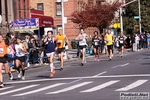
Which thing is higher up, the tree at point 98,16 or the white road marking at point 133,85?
the tree at point 98,16

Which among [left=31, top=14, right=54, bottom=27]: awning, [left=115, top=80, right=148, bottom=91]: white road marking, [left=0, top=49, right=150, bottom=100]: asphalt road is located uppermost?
[left=31, top=14, right=54, bottom=27]: awning

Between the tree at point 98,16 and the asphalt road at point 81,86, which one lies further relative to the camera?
the tree at point 98,16

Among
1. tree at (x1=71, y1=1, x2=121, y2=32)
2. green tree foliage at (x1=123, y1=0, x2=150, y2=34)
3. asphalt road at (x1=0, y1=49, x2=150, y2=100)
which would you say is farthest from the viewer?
green tree foliage at (x1=123, y1=0, x2=150, y2=34)

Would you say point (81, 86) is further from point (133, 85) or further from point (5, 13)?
point (5, 13)

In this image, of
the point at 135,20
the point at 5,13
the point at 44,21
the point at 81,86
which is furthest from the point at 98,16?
the point at 81,86

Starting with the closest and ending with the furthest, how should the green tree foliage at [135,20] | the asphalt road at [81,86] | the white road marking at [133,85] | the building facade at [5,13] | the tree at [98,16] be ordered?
1. the asphalt road at [81,86]
2. the white road marking at [133,85]
3. the building facade at [5,13]
4. the tree at [98,16]
5. the green tree foliage at [135,20]

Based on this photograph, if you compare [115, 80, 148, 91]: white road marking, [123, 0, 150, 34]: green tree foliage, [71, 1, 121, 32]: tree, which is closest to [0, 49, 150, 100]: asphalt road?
[115, 80, 148, 91]: white road marking

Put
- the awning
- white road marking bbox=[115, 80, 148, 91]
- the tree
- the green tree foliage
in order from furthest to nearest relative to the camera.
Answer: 1. the green tree foliage
2. the tree
3. the awning
4. white road marking bbox=[115, 80, 148, 91]

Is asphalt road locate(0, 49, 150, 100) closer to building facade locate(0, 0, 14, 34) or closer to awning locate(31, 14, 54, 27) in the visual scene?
building facade locate(0, 0, 14, 34)

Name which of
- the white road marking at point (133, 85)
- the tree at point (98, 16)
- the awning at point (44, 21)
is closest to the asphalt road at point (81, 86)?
the white road marking at point (133, 85)

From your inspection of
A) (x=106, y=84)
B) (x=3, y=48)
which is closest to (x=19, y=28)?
(x=3, y=48)

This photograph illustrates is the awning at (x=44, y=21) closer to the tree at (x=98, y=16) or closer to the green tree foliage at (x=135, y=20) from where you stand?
the tree at (x=98, y=16)

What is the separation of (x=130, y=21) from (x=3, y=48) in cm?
5782

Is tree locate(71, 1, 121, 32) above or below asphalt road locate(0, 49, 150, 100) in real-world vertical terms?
above
